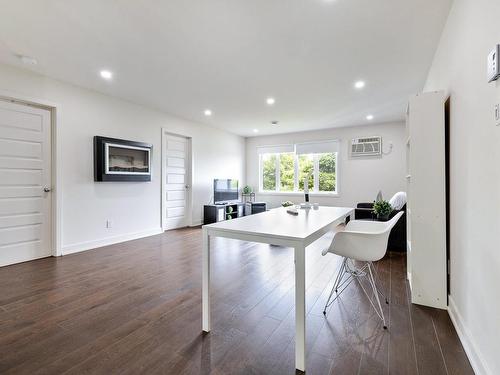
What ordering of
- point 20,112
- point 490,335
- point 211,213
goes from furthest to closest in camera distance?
point 211,213
point 20,112
point 490,335

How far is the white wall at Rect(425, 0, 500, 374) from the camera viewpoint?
1.24m

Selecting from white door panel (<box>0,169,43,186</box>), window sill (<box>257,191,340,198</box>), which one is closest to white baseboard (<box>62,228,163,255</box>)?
white door panel (<box>0,169,43,186</box>)

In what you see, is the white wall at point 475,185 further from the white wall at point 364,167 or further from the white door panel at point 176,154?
the white door panel at point 176,154

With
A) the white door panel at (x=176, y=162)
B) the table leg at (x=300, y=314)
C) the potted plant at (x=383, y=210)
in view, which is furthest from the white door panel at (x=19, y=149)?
the potted plant at (x=383, y=210)

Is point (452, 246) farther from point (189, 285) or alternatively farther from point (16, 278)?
point (16, 278)

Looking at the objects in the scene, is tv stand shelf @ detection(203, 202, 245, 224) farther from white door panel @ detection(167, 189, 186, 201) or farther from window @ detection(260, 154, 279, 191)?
window @ detection(260, 154, 279, 191)

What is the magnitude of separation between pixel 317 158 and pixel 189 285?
17.6 ft

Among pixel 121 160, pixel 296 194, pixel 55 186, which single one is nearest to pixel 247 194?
pixel 296 194

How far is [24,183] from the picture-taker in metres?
3.33

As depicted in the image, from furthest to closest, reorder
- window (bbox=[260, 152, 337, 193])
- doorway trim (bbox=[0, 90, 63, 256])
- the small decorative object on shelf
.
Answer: the small decorative object on shelf < window (bbox=[260, 152, 337, 193]) < doorway trim (bbox=[0, 90, 63, 256])

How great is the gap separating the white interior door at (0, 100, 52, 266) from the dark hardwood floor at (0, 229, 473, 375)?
0.37 meters

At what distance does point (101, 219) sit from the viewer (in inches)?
161

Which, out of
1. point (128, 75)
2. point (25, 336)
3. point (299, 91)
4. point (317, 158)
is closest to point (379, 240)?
point (25, 336)

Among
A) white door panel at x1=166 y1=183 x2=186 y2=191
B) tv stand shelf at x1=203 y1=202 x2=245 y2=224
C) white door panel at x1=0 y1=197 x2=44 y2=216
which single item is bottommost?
tv stand shelf at x1=203 y1=202 x2=245 y2=224
